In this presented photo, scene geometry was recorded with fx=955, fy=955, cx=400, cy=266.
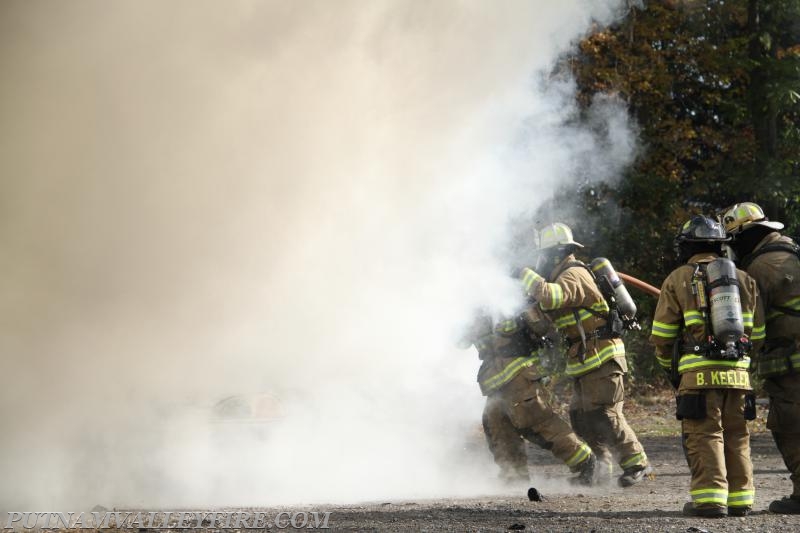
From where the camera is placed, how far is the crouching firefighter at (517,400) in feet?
26.2

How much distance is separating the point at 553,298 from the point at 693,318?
171cm

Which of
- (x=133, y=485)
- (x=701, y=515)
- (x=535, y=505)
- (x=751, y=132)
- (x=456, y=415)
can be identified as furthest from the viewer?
(x=751, y=132)

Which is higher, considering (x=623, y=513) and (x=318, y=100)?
(x=318, y=100)

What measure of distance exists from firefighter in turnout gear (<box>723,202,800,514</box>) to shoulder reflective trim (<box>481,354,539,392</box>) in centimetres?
212

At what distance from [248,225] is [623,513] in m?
4.17

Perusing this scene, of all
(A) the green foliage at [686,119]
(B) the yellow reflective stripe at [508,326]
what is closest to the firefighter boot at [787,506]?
(B) the yellow reflective stripe at [508,326]

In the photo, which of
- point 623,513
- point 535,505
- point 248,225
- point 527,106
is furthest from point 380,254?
point 623,513

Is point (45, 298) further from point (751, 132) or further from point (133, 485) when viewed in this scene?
point (751, 132)

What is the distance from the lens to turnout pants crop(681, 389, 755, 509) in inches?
235

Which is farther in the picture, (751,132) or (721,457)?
(751,132)

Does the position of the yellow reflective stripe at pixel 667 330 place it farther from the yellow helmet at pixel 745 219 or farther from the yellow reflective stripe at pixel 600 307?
the yellow reflective stripe at pixel 600 307

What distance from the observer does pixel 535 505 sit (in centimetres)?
690

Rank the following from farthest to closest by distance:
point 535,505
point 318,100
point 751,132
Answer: point 751,132
point 318,100
point 535,505
